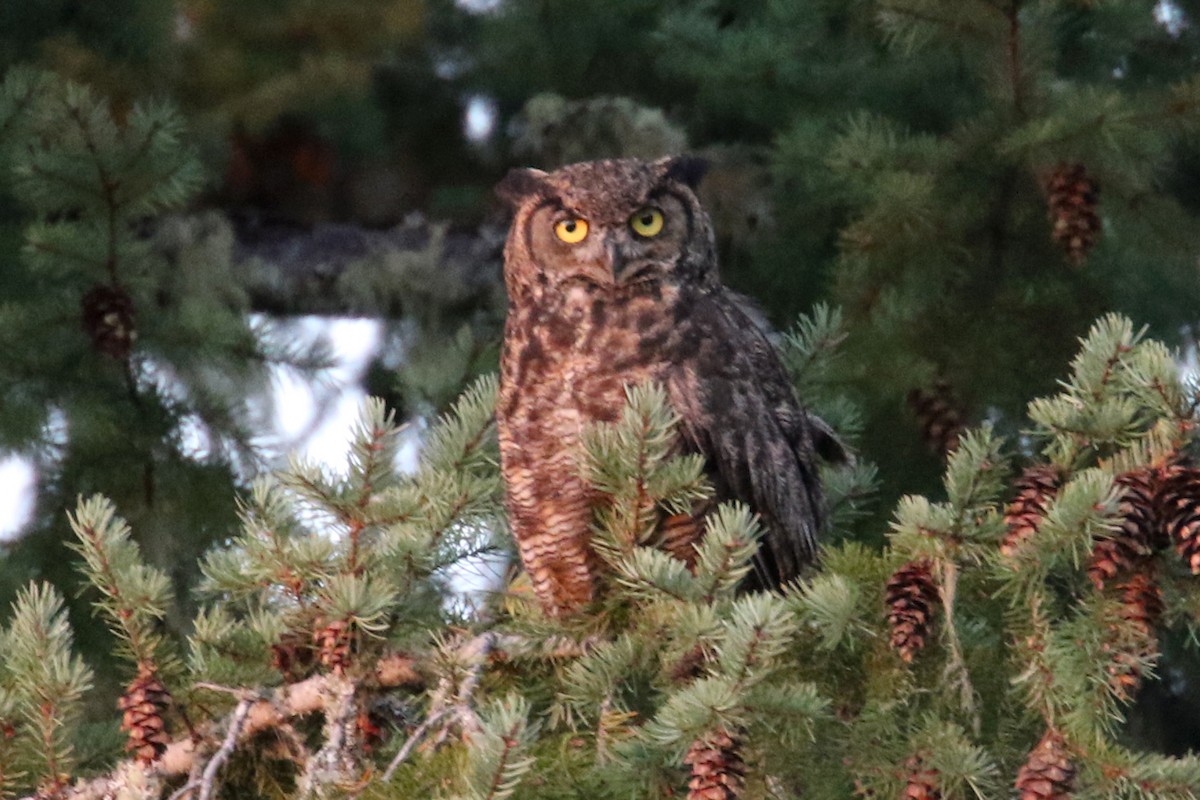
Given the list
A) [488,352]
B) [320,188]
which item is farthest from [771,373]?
[320,188]

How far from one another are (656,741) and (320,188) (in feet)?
15.0

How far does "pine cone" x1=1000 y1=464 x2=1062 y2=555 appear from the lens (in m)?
1.76

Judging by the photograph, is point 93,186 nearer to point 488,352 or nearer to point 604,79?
point 488,352

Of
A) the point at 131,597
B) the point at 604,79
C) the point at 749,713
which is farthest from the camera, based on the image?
the point at 604,79

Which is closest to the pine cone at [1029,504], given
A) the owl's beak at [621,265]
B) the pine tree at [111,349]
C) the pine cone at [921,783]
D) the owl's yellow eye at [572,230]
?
the pine cone at [921,783]

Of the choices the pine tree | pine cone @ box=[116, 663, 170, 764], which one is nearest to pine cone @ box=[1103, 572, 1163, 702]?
pine cone @ box=[116, 663, 170, 764]

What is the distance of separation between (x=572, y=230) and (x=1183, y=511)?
4.55ft

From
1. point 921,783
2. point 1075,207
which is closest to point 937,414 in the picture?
point 1075,207

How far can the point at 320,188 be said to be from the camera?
237 inches

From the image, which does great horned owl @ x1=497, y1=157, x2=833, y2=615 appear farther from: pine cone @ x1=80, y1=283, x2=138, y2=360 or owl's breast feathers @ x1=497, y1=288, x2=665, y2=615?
pine cone @ x1=80, y1=283, x2=138, y2=360

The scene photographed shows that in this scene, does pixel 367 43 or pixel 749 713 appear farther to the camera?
pixel 367 43

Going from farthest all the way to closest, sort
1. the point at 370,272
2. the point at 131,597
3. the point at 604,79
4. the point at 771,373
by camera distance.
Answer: the point at 604,79 < the point at 370,272 < the point at 771,373 < the point at 131,597

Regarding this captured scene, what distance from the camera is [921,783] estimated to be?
172cm

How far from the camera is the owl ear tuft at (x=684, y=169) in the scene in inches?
114
